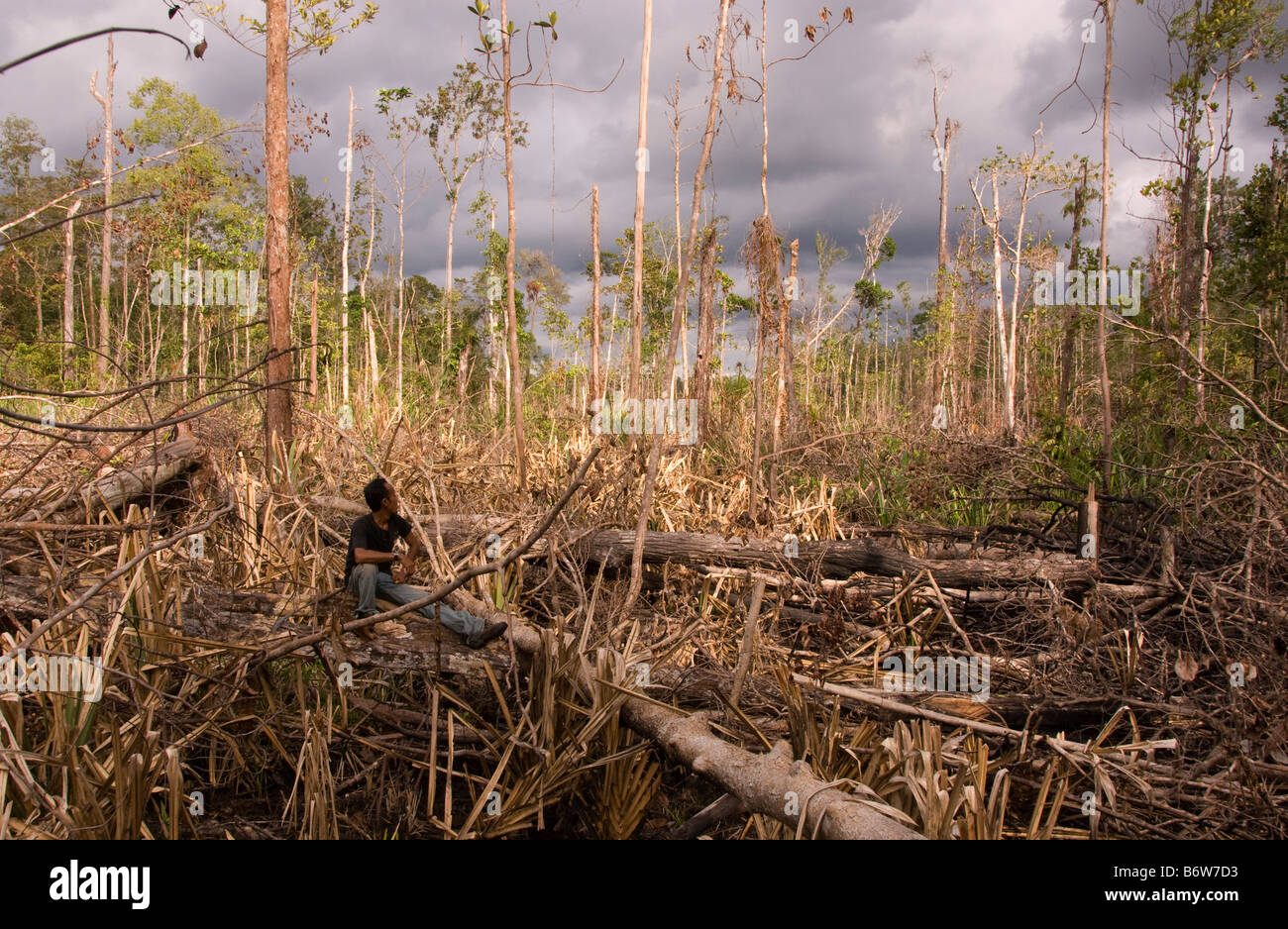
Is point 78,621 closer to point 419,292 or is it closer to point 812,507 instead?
point 812,507

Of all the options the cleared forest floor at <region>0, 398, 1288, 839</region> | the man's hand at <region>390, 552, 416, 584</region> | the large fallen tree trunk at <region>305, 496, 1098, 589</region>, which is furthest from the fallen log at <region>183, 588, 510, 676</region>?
the large fallen tree trunk at <region>305, 496, 1098, 589</region>

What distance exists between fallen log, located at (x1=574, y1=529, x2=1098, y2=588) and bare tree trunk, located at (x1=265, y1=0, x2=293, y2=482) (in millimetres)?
3187

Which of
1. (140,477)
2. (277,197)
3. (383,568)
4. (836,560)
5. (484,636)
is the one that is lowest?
(484,636)

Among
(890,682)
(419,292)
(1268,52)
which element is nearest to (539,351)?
(419,292)

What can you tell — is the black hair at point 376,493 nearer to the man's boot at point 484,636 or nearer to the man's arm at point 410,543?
the man's arm at point 410,543

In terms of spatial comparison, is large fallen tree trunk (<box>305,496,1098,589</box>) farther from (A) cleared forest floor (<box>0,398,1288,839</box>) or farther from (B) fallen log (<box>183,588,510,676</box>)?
(B) fallen log (<box>183,588,510,676</box>)

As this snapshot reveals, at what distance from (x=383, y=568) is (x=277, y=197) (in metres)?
4.63

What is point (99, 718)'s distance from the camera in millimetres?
3094

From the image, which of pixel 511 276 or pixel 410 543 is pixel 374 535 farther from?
pixel 511 276

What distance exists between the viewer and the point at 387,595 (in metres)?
3.96

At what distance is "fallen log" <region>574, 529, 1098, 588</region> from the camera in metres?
4.84

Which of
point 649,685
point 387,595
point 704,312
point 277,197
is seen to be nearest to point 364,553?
point 387,595

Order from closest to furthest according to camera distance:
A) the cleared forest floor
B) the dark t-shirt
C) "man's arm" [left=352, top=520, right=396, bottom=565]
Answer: the cleared forest floor → "man's arm" [left=352, top=520, right=396, bottom=565] → the dark t-shirt
